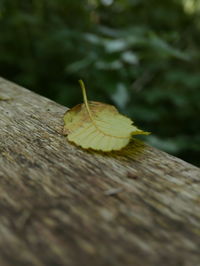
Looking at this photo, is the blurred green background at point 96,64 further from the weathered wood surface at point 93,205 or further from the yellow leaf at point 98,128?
the weathered wood surface at point 93,205

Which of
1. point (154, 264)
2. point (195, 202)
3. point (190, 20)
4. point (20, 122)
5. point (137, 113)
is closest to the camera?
point (154, 264)

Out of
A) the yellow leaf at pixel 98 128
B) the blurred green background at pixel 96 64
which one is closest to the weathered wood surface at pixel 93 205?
the yellow leaf at pixel 98 128

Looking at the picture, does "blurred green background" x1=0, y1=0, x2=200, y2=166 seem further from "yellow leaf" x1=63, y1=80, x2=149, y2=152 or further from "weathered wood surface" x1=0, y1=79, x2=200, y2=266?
"weathered wood surface" x1=0, y1=79, x2=200, y2=266

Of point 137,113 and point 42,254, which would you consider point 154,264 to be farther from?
point 137,113

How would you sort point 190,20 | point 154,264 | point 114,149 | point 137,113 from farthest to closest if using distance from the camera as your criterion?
point 190,20, point 137,113, point 114,149, point 154,264

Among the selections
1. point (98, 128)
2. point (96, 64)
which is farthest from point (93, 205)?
point (96, 64)

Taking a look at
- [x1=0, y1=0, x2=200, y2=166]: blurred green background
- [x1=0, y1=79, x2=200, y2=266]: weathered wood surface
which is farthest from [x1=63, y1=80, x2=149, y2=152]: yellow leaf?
[x1=0, y1=0, x2=200, y2=166]: blurred green background

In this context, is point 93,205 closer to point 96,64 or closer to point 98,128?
point 98,128

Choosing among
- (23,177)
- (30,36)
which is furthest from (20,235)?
(30,36)
